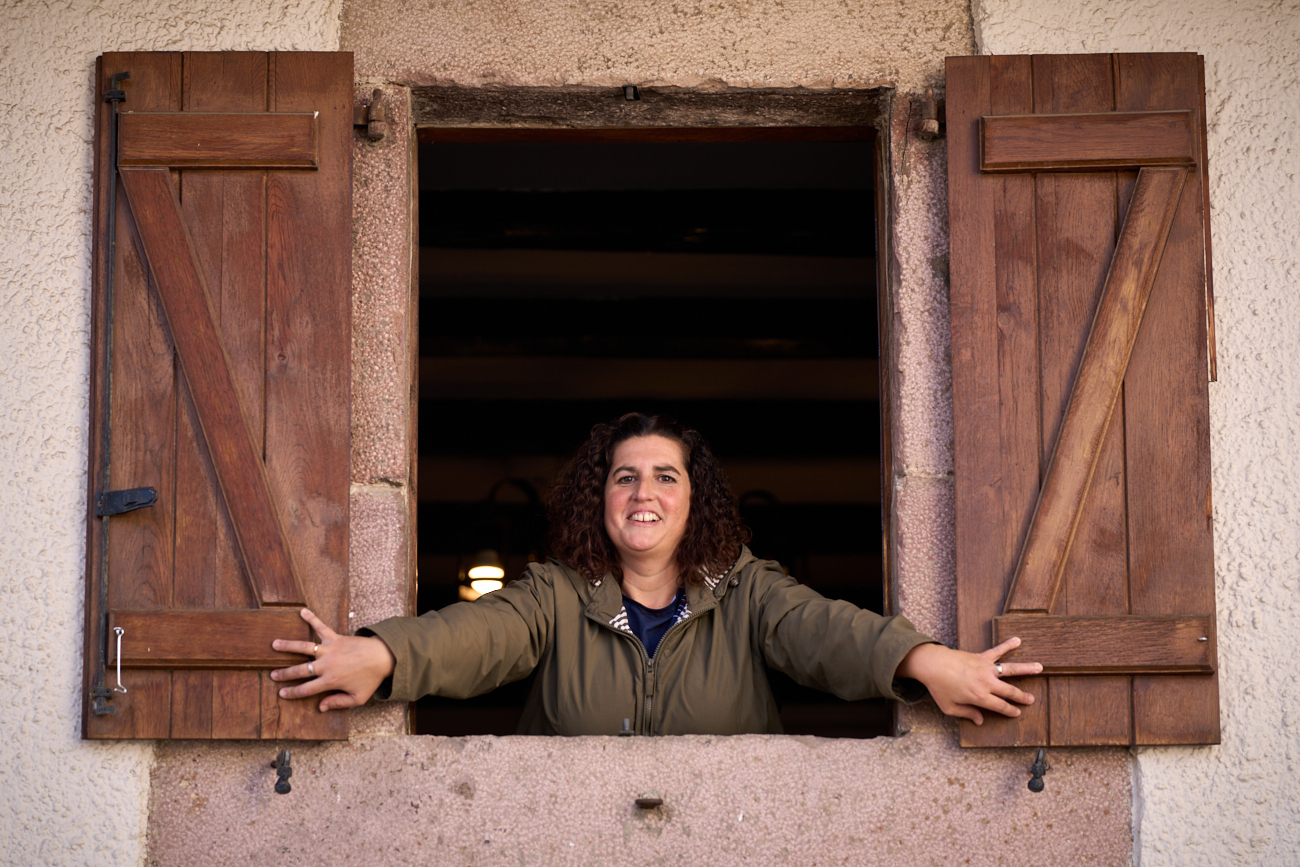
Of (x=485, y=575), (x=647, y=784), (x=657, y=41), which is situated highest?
(x=657, y=41)

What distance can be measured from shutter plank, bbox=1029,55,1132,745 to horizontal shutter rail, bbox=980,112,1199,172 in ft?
0.13

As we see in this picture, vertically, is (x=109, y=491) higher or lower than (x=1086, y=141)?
lower

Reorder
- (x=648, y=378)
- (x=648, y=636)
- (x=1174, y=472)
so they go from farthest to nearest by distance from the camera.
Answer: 1. (x=648, y=378)
2. (x=648, y=636)
3. (x=1174, y=472)

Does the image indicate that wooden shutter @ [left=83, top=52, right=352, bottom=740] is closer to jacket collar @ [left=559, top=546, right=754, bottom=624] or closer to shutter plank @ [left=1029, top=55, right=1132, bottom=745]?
jacket collar @ [left=559, top=546, right=754, bottom=624]

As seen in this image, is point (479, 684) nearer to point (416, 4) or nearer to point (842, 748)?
point (842, 748)

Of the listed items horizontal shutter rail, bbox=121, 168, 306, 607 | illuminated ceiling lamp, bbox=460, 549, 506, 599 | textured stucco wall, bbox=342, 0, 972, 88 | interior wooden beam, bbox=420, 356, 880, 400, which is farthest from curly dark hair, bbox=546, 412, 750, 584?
interior wooden beam, bbox=420, 356, 880, 400

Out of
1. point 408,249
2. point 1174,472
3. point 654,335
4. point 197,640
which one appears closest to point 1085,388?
point 1174,472

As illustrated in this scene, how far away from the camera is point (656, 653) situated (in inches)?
119

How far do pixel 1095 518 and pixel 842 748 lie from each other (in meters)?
0.78

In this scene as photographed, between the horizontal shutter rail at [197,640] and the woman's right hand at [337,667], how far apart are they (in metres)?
0.04

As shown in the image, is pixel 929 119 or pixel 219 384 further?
pixel 929 119

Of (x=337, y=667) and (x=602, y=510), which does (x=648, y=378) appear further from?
(x=337, y=667)

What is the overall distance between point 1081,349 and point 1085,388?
0.32 ft

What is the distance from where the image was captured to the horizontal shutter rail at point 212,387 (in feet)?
8.59
